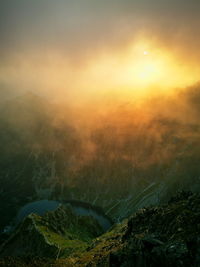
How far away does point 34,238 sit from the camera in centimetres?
17438

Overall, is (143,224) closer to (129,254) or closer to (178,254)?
(129,254)

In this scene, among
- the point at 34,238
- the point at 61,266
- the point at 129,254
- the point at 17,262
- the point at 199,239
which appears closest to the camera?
→ the point at 199,239

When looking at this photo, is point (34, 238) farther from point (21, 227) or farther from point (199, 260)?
point (199, 260)

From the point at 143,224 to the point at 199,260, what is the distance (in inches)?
1265

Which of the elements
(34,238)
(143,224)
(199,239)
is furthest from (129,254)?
(34,238)

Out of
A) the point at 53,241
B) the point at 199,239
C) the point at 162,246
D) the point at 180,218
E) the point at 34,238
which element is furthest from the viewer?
the point at 34,238

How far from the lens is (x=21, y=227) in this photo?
199250 millimetres

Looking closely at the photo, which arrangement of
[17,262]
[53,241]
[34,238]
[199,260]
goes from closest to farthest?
[199,260]
[17,262]
[53,241]
[34,238]

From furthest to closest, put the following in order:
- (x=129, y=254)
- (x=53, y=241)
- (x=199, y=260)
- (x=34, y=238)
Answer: (x=34, y=238)
(x=53, y=241)
(x=129, y=254)
(x=199, y=260)

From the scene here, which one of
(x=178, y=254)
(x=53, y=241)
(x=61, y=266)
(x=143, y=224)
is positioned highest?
(x=178, y=254)

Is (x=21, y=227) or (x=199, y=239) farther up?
(x=199, y=239)

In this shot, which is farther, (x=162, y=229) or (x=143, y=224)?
(x=143, y=224)

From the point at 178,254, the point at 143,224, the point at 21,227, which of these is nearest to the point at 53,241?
the point at 21,227

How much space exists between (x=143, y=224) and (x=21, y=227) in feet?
509
